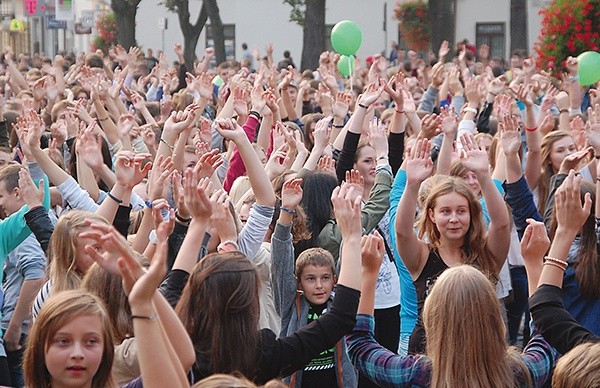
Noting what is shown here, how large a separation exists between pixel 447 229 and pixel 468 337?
155cm

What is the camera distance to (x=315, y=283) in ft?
16.7

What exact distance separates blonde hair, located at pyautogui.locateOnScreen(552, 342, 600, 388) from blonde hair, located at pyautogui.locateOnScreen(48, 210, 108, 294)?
2.16m

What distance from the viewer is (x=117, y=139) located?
28.4 feet

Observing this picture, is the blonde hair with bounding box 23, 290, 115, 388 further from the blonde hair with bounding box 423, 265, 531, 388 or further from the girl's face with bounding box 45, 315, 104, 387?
the blonde hair with bounding box 423, 265, 531, 388

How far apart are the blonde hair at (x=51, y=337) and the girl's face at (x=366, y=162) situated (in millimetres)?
3622

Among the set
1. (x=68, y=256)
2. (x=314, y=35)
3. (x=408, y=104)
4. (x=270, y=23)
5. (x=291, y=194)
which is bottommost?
(x=68, y=256)

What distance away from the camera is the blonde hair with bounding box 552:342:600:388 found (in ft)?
10.1

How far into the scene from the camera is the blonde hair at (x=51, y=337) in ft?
11.2

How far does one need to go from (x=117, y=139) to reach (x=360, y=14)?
36148 millimetres

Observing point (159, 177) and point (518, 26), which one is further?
point (518, 26)

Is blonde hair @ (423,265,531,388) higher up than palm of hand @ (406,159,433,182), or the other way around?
palm of hand @ (406,159,433,182)

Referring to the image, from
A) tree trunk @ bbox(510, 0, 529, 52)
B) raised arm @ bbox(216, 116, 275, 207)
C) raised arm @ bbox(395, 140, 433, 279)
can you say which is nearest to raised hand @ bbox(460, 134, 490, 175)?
raised arm @ bbox(395, 140, 433, 279)

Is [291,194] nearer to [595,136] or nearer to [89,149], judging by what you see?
[89,149]

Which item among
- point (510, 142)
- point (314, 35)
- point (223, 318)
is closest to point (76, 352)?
point (223, 318)
